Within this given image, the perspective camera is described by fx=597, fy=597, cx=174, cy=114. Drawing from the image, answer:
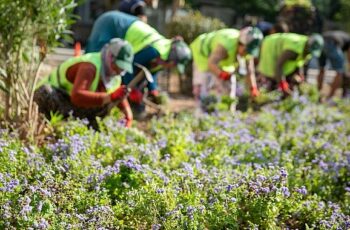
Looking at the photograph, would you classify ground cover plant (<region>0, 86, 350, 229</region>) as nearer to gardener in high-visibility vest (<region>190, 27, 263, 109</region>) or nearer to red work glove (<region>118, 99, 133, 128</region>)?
red work glove (<region>118, 99, 133, 128</region>)

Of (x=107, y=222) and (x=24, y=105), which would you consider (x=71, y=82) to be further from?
(x=107, y=222)

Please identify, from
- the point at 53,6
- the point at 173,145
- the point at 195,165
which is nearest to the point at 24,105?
the point at 53,6

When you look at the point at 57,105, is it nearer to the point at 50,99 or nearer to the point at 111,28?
the point at 50,99

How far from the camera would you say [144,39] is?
600cm

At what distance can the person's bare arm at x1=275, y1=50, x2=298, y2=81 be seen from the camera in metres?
8.23

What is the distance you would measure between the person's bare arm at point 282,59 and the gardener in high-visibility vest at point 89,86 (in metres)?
3.43

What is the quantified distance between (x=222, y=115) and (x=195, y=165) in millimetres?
2416

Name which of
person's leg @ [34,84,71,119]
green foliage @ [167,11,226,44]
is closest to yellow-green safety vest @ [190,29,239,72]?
person's leg @ [34,84,71,119]

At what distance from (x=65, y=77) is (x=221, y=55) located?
6.95ft

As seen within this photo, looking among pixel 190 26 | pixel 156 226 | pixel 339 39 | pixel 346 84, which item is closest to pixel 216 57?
pixel 156 226

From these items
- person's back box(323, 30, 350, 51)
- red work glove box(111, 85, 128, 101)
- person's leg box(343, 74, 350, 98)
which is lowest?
person's leg box(343, 74, 350, 98)

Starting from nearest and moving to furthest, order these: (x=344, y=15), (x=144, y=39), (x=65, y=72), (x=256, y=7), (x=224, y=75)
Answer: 1. (x=65, y=72)
2. (x=144, y=39)
3. (x=224, y=75)
4. (x=256, y=7)
5. (x=344, y=15)

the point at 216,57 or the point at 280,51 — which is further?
the point at 280,51

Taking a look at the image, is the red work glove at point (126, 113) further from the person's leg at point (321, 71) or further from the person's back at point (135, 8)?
the person's leg at point (321, 71)
